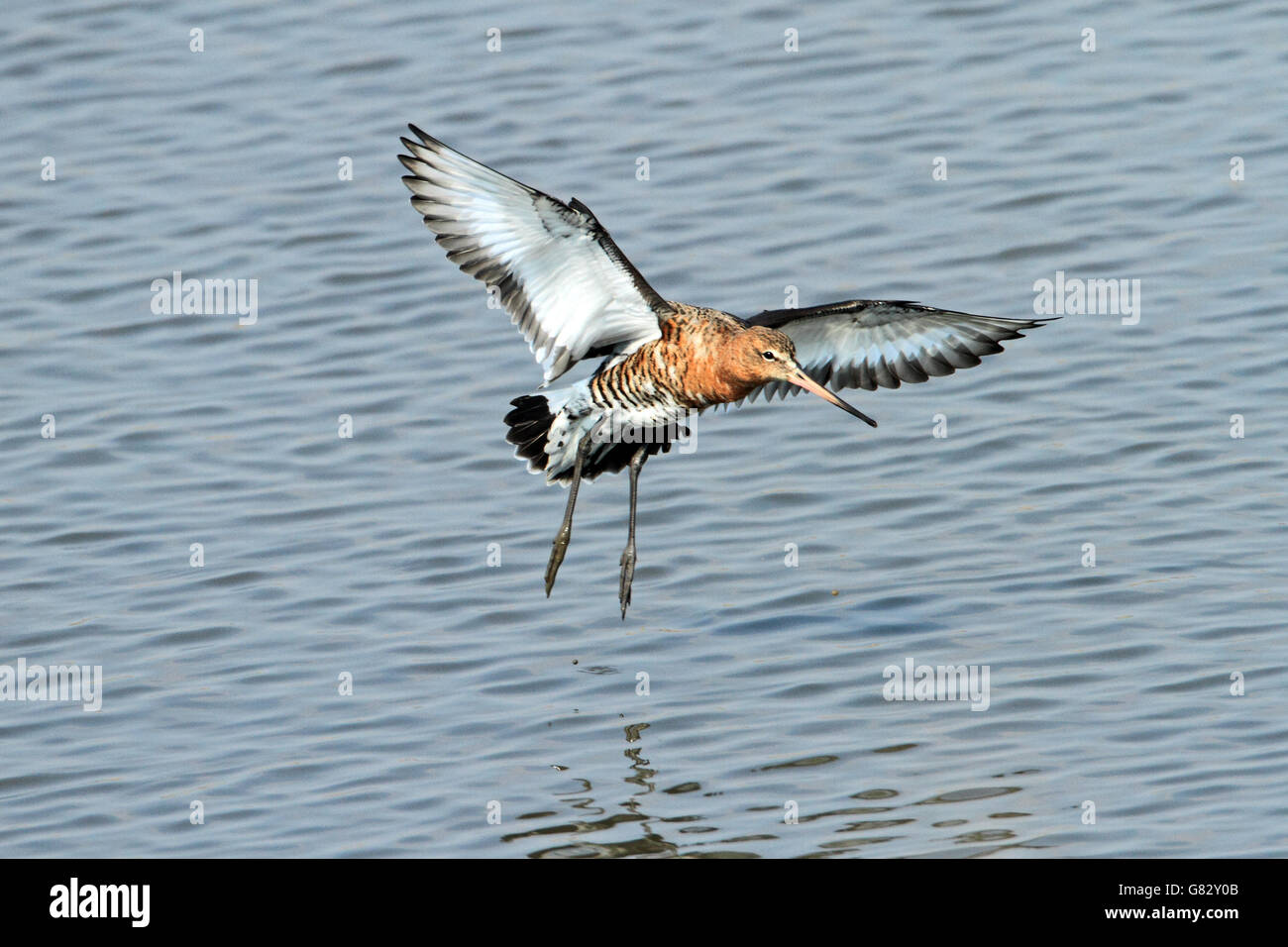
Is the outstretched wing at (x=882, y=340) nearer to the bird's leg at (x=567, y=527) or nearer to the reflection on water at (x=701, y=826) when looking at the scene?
the bird's leg at (x=567, y=527)

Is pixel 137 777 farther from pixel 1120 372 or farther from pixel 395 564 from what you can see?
pixel 1120 372

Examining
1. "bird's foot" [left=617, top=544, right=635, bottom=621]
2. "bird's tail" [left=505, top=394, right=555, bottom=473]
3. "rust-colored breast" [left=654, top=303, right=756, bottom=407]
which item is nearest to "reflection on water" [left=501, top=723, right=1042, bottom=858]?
"bird's foot" [left=617, top=544, right=635, bottom=621]

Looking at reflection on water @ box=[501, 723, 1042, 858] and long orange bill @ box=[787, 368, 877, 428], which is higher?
long orange bill @ box=[787, 368, 877, 428]

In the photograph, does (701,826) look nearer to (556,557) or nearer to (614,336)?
(556,557)

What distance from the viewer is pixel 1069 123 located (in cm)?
1438

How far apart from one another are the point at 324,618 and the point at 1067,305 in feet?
17.0

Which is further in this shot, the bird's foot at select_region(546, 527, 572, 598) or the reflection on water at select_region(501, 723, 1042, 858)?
the bird's foot at select_region(546, 527, 572, 598)

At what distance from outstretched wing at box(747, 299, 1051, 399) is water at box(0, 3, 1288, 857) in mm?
807

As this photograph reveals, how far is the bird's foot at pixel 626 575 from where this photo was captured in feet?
30.2

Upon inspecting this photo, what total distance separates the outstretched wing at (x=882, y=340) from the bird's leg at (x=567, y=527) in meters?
0.85

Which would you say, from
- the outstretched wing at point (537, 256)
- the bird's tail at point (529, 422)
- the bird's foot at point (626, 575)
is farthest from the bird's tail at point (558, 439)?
the bird's foot at point (626, 575)

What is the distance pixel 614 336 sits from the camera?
9195 mm

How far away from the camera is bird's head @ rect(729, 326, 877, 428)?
345 inches

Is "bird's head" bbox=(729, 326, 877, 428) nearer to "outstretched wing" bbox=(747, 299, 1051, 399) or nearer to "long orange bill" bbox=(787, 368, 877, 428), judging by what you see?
"long orange bill" bbox=(787, 368, 877, 428)
